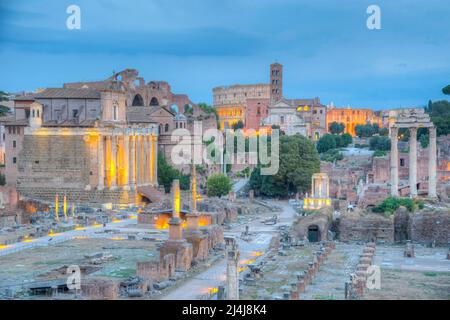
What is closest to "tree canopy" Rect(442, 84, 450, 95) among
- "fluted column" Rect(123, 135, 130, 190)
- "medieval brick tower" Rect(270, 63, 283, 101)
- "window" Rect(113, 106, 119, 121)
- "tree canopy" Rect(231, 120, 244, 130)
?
"fluted column" Rect(123, 135, 130, 190)

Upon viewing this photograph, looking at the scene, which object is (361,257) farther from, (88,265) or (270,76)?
(270,76)

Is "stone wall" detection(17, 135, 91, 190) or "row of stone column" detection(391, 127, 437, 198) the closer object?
"row of stone column" detection(391, 127, 437, 198)

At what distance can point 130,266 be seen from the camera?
33219mm

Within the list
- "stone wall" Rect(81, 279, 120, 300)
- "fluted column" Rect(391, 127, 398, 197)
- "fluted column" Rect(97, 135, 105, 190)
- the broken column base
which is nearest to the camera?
"stone wall" Rect(81, 279, 120, 300)

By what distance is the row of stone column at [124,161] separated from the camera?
60969 mm

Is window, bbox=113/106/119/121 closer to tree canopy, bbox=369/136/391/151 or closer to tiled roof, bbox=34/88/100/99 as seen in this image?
tiled roof, bbox=34/88/100/99

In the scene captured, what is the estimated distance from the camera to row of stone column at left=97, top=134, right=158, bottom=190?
6097 cm

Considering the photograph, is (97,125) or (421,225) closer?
(421,225)

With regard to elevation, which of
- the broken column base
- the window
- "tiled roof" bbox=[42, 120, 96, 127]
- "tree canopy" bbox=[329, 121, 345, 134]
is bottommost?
the broken column base

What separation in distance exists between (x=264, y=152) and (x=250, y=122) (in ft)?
158

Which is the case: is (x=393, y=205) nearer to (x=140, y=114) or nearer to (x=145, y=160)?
(x=145, y=160)

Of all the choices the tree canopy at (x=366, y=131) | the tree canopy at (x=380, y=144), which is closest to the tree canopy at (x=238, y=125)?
the tree canopy at (x=366, y=131)

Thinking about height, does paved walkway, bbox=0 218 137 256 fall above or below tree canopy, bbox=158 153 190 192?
below

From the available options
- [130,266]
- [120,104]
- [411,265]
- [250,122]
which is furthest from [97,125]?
[250,122]
